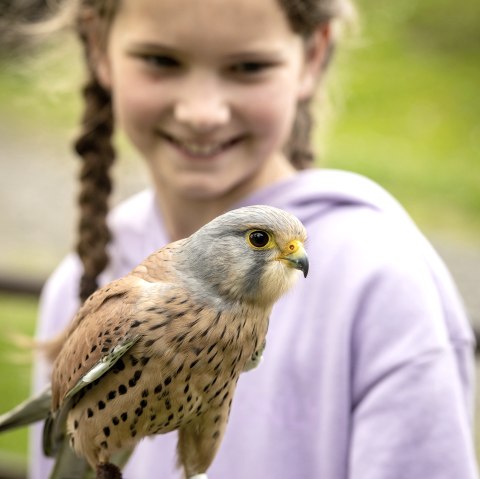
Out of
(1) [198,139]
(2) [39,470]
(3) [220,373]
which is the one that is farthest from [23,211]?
(3) [220,373]

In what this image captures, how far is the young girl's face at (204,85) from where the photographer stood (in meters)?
1.56

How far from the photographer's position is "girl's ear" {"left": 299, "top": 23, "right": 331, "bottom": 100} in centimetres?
198

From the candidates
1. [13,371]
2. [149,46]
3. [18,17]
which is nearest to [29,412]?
[149,46]

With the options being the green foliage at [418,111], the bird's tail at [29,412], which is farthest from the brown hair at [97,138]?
the green foliage at [418,111]

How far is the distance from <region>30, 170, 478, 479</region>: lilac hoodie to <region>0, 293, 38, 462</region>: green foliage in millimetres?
2248

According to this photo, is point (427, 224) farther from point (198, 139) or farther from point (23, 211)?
point (198, 139)

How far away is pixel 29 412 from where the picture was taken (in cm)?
100

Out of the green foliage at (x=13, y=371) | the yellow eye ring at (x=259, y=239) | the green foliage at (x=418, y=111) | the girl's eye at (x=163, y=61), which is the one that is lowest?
the green foliage at (x=13, y=371)

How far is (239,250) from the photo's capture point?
0.83m

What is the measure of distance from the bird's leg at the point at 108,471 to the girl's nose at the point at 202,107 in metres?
0.79

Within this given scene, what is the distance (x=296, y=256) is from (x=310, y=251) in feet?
3.25

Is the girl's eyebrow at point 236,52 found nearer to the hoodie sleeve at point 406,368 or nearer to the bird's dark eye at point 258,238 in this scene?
the hoodie sleeve at point 406,368

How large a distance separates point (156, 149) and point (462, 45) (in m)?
8.17

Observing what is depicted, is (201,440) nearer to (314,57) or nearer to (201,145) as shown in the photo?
(201,145)
